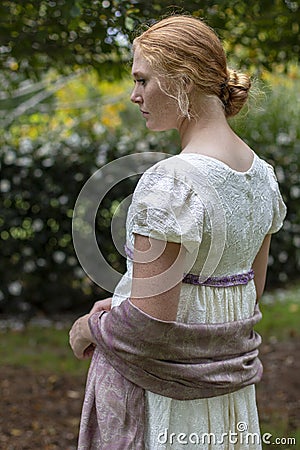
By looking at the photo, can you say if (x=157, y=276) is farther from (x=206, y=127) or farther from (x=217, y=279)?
(x=206, y=127)

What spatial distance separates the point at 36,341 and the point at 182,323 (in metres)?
4.10

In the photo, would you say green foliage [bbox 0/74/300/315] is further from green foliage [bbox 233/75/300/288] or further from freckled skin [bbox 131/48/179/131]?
freckled skin [bbox 131/48/179/131]

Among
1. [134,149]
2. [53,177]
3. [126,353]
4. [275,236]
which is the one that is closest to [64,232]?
[53,177]

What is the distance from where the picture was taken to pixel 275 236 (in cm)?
696

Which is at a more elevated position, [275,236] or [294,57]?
[294,57]

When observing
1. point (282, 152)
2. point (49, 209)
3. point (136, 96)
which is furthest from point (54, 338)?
point (136, 96)

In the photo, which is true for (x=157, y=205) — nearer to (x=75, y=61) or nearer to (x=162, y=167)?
(x=162, y=167)

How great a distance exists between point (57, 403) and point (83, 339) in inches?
102

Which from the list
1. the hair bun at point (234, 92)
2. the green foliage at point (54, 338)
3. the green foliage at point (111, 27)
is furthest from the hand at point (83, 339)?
the green foliage at point (54, 338)

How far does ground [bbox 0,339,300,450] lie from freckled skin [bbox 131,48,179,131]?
7.75 ft

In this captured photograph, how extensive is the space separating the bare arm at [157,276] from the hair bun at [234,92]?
442 mm

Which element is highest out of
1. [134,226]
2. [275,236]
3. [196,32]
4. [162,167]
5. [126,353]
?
[196,32]

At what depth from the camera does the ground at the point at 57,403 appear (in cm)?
378

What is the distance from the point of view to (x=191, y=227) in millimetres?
1614
